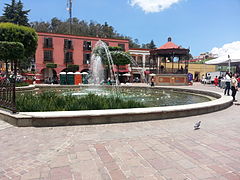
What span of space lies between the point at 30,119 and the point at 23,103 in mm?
1510

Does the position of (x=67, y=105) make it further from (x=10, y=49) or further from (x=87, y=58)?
(x=87, y=58)

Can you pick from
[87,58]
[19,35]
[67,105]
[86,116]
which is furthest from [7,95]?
[87,58]

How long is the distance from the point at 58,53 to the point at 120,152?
115 feet

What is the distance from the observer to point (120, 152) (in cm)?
319

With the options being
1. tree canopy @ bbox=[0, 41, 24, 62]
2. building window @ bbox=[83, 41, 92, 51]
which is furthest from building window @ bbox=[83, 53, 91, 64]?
tree canopy @ bbox=[0, 41, 24, 62]

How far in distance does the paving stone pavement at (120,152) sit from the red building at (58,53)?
101 feet

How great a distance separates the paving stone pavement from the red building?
101 ft

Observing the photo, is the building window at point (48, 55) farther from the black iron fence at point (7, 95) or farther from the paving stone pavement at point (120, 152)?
the paving stone pavement at point (120, 152)

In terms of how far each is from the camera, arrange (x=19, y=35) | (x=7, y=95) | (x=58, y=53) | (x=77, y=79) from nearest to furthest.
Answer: (x=7, y=95) → (x=19, y=35) → (x=77, y=79) → (x=58, y=53)

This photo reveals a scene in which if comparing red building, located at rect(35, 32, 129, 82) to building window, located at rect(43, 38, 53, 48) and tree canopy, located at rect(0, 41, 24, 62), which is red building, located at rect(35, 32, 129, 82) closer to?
building window, located at rect(43, 38, 53, 48)

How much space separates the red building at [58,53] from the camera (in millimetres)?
33812

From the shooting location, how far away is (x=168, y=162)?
2.85 metres

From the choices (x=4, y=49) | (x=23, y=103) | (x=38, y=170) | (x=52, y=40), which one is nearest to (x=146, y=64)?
(x=52, y=40)

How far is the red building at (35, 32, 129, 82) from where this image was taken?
3381cm
